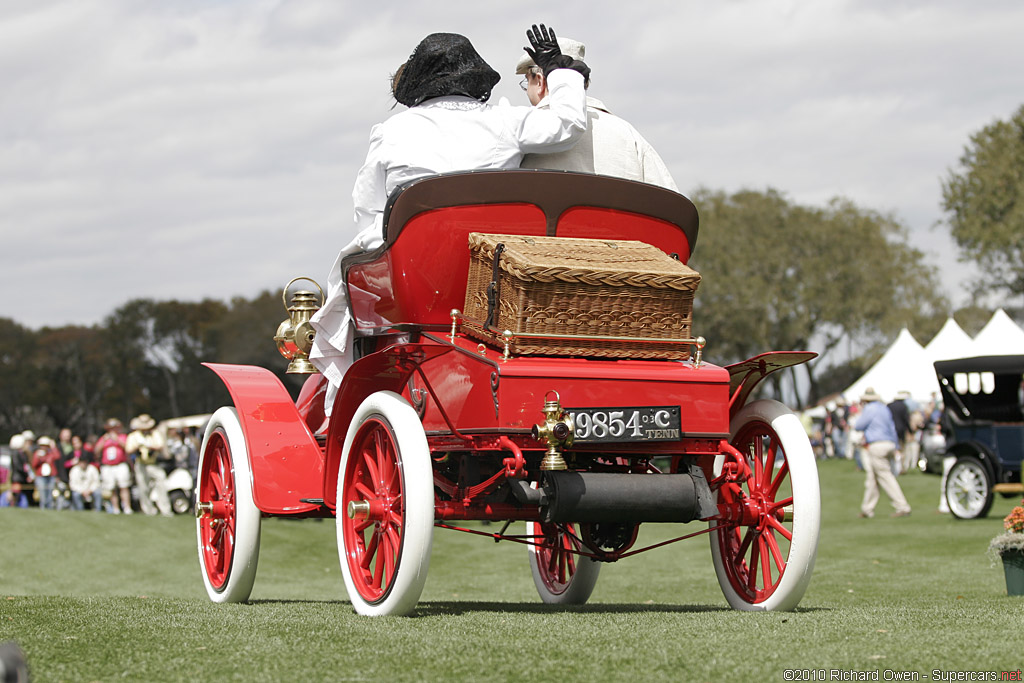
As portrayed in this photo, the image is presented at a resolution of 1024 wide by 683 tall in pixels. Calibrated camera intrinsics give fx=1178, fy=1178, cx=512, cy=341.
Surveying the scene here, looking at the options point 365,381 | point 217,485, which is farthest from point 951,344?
point 365,381

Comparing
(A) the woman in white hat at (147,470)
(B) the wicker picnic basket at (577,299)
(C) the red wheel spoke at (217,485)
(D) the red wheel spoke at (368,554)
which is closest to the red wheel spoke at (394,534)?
(D) the red wheel spoke at (368,554)

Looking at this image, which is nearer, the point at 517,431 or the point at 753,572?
the point at 517,431

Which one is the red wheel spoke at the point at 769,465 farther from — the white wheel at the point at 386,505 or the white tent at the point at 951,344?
the white tent at the point at 951,344

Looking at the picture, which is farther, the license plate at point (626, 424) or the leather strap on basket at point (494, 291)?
the leather strap on basket at point (494, 291)

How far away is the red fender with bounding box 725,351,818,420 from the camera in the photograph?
5207 mm

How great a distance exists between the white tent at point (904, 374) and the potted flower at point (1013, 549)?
2869cm

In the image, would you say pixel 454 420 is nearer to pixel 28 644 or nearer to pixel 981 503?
pixel 28 644

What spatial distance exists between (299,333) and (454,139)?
1.81 m

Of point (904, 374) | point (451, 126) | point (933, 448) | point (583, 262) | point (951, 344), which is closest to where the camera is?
point (583, 262)

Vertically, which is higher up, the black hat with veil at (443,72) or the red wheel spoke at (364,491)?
the black hat with veil at (443,72)

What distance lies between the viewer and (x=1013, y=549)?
6.77 m

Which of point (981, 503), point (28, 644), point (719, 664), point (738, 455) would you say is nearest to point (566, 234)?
point (738, 455)

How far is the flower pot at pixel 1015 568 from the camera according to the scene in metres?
6.79

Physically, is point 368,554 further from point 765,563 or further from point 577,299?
point 765,563
